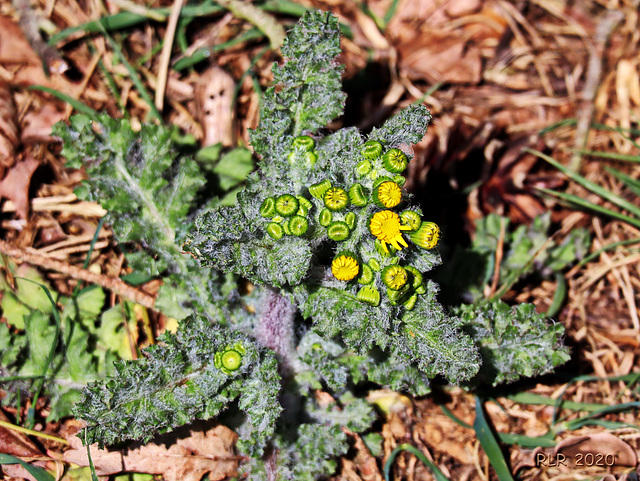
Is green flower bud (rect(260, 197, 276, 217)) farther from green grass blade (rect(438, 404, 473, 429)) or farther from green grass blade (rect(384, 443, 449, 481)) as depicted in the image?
green grass blade (rect(438, 404, 473, 429))

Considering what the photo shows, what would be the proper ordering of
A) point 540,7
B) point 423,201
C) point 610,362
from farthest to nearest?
1. point 540,7
2. point 423,201
3. point 610,362

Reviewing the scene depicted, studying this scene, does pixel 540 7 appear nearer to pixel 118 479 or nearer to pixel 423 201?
pixel 423 201

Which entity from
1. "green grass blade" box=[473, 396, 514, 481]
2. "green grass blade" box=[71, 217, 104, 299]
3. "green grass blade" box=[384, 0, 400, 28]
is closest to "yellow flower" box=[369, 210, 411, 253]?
"green grass blade" box=[473, 396, 514, 481]

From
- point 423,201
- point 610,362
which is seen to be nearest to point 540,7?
point 423,201

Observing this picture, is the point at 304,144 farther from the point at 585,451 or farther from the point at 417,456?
the point at 585,451

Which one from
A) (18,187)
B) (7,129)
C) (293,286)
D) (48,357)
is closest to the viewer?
(293,286)

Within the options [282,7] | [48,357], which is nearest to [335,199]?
[48,357]

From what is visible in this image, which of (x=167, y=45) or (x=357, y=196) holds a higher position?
(x=357, y=196)

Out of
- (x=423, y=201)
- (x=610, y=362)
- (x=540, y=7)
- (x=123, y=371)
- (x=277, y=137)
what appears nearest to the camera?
(x=123, y=371)
